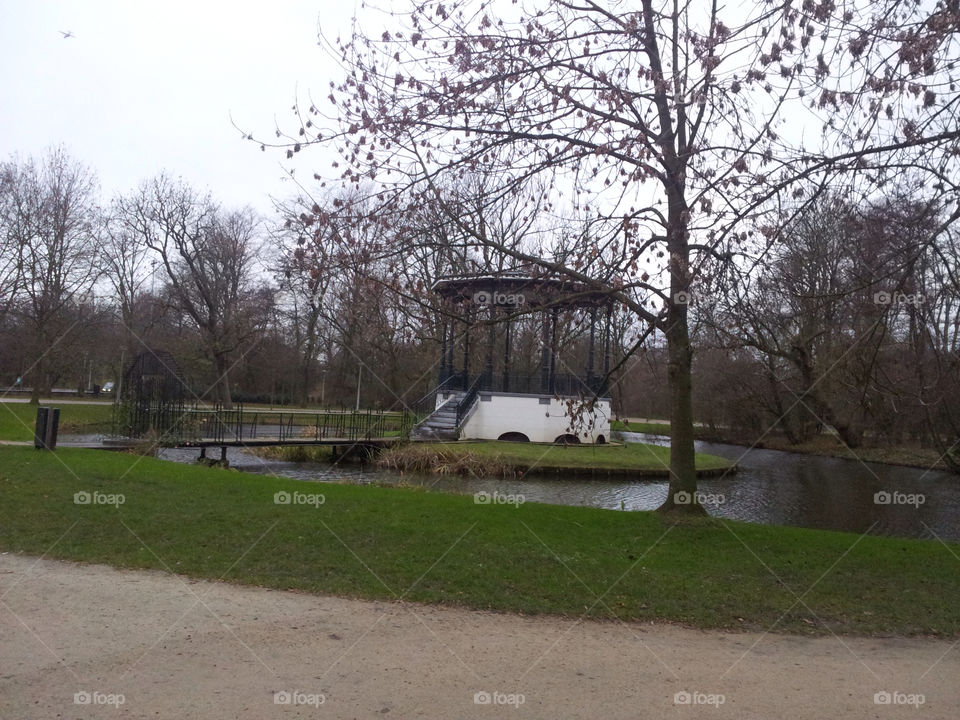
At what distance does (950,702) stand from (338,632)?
13.9 feet

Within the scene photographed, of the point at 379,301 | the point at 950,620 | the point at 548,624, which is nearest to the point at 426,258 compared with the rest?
the point at 379,301

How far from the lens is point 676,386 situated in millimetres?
10586

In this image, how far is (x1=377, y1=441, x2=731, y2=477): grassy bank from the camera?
70.6 ft

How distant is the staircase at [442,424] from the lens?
26844 millimetres

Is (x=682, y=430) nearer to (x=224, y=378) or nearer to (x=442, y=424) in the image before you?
(x=442, y=424)

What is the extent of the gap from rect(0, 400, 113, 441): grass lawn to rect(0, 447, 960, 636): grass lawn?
379 inches

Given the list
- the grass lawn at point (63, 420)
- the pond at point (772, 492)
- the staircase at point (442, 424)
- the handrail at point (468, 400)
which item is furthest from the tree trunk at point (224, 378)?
the pond at point (772, 492)

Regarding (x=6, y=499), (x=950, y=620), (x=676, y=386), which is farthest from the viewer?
(x=676, y=386)

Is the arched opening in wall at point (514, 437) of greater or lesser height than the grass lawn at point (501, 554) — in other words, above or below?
above

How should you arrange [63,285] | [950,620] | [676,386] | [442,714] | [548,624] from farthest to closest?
[63,285]
[676,386]
[950,620]
[548,624]
[442,714]

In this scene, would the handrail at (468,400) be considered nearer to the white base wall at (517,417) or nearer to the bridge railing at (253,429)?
the white base wall at (517,417)

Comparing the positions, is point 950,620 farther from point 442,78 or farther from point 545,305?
point 442,78

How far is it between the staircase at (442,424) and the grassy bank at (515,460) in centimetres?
151

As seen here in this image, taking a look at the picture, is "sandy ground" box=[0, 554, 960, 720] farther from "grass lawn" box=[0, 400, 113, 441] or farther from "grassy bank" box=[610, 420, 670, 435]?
"grassy bank" box=[610, 420, 670, 435]
